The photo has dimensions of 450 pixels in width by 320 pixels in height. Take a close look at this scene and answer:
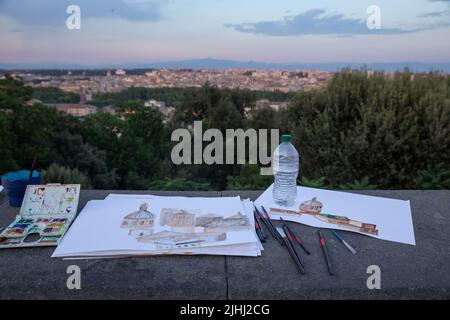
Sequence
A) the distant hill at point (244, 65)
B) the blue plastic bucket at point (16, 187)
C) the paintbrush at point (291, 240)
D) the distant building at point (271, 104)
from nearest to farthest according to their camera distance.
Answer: the paintbrush at point (291, 240), the blue plastic bucket at point (16, 187), the distant hill at point (244, 65), the distant building at point (271, 104)

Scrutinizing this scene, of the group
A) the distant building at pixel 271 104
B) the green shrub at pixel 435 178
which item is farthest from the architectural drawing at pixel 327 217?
the distant building at pixel 271 104

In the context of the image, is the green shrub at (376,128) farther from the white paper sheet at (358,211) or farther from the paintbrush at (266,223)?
the paintbrush at (266,223)

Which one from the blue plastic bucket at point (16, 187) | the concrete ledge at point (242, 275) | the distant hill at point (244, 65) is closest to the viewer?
the concrete ledge at point (242, 275)

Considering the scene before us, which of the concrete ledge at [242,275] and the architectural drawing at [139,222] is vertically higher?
the architectural drawing at [139,222]

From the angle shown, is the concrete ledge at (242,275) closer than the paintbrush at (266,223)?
Yes

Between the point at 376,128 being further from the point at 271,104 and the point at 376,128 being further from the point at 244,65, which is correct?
the point at 271,104

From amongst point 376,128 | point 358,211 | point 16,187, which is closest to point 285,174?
point 358,211

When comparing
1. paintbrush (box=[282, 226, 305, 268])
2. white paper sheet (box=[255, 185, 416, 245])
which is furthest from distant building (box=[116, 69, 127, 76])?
paintbrush (box=[282, 226, 305, 268])

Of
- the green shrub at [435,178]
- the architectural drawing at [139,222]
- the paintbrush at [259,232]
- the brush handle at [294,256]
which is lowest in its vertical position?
the green shrub at [435,178]
